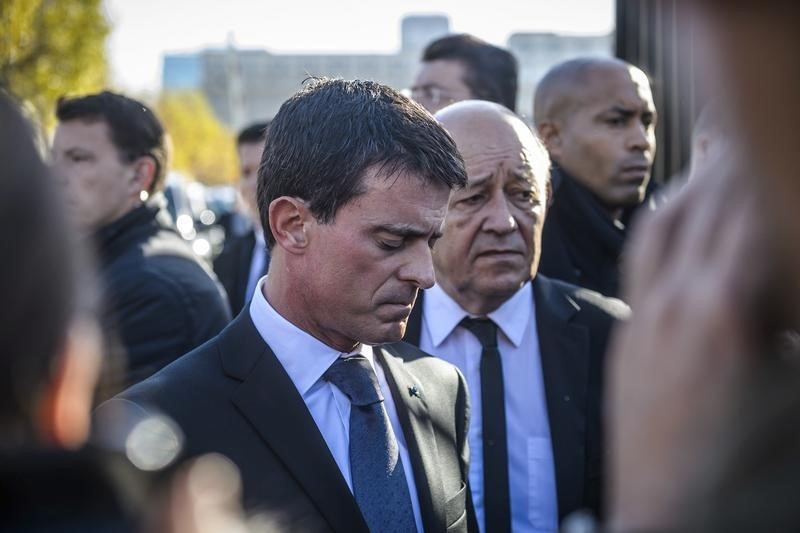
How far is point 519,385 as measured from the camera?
11.7 ft

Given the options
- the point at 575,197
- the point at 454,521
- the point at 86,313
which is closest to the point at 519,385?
the point at 454,521

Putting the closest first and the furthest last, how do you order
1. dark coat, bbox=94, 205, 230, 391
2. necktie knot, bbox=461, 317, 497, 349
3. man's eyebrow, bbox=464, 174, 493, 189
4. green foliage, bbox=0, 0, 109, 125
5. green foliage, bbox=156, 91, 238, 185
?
1. necktie knot, bbox=461, 317, 497, 349
2. man's eyebrow, bbox=464, 174, 493, 189
3. dark coat, bbox=94, 205, 230, 391
4. green foliage, bbox=0, 0, 109, 125
5. green foliage, bbox=156, 91, 238, 185

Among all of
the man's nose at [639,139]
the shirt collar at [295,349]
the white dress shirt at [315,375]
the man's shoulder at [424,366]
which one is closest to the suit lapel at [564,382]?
the man's shoulder at [424,366]

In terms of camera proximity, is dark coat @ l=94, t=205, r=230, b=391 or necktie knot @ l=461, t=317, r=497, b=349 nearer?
necktie knot @ l=461, t=317, r=497, b=349

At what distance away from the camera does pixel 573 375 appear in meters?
3.56

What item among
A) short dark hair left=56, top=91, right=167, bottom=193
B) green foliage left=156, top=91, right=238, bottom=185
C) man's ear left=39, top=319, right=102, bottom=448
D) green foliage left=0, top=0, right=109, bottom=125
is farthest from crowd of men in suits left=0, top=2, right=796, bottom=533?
green foliage left=156, top=91, right=238, bottom=185

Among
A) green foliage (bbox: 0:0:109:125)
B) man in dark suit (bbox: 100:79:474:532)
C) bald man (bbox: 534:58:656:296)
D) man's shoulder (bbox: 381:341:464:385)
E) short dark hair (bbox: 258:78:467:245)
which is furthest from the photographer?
green foliage (bbox: 0:0:109:125)

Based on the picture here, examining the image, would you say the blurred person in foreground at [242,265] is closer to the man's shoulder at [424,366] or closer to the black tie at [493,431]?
the black tie at [493,431]

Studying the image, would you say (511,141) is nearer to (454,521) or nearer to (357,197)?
(357,197)

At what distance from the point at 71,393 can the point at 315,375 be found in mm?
1547

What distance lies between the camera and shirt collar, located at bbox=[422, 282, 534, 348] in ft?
12.0

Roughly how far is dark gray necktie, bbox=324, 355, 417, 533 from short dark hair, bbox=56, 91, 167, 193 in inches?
108

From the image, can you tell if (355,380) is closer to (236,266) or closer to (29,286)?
(29,286)

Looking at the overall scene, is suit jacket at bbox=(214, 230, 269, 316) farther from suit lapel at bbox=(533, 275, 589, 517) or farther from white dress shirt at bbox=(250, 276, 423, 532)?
white dress shirt at bbox=(250, 276, 423, 532)
